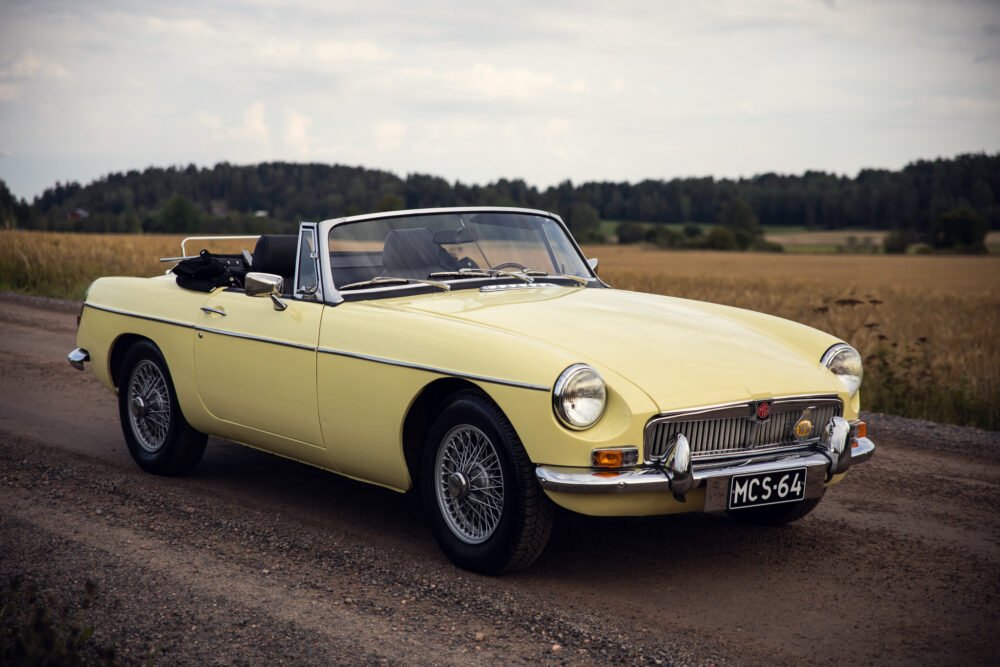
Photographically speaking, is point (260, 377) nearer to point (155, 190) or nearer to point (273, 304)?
point (273, 304)

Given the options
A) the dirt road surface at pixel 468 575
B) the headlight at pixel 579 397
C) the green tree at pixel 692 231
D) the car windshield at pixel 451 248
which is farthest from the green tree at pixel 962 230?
the headlight at pixel 579 397

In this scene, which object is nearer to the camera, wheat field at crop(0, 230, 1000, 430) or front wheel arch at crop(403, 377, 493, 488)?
front wheel arch at crop(403, 377, 493, 488)

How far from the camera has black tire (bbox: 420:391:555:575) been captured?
427cm

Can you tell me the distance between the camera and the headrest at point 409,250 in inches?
219

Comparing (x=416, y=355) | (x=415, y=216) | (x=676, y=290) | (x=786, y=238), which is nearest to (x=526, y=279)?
(x=415, y=216)

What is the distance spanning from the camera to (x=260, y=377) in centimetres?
542

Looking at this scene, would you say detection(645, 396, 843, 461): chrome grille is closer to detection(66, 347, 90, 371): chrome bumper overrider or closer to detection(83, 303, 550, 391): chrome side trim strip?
detection(83, 303, 550, 391): chrome side trim strip

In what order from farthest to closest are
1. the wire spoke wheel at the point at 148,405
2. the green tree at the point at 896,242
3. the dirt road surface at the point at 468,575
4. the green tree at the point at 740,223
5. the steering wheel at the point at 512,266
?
the green tree at the point at 740,223 → the green tree at the point at 896,242 → the wire spoke wheel at the point at 148,405 → the steering wheel at the point at 512,266 → the dirt road surface at the point at 468,575

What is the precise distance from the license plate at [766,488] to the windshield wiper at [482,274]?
1857 millimetres

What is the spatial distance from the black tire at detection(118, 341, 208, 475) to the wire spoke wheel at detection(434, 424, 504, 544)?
7.01 feet

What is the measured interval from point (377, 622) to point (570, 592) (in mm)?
827

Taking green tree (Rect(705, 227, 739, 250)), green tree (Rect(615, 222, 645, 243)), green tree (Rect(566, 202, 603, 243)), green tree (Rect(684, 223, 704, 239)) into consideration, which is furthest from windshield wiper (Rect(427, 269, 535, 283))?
green tree (Rect(684, 223, 704, 239))

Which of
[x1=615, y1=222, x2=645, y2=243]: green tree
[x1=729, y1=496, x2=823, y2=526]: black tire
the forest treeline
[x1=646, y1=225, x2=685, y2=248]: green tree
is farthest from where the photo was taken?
[x1=615, y1=222, x2=645, y2=243]: green tree

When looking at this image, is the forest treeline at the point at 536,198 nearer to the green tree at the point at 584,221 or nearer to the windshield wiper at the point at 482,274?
the green tree at the point at 584,221
